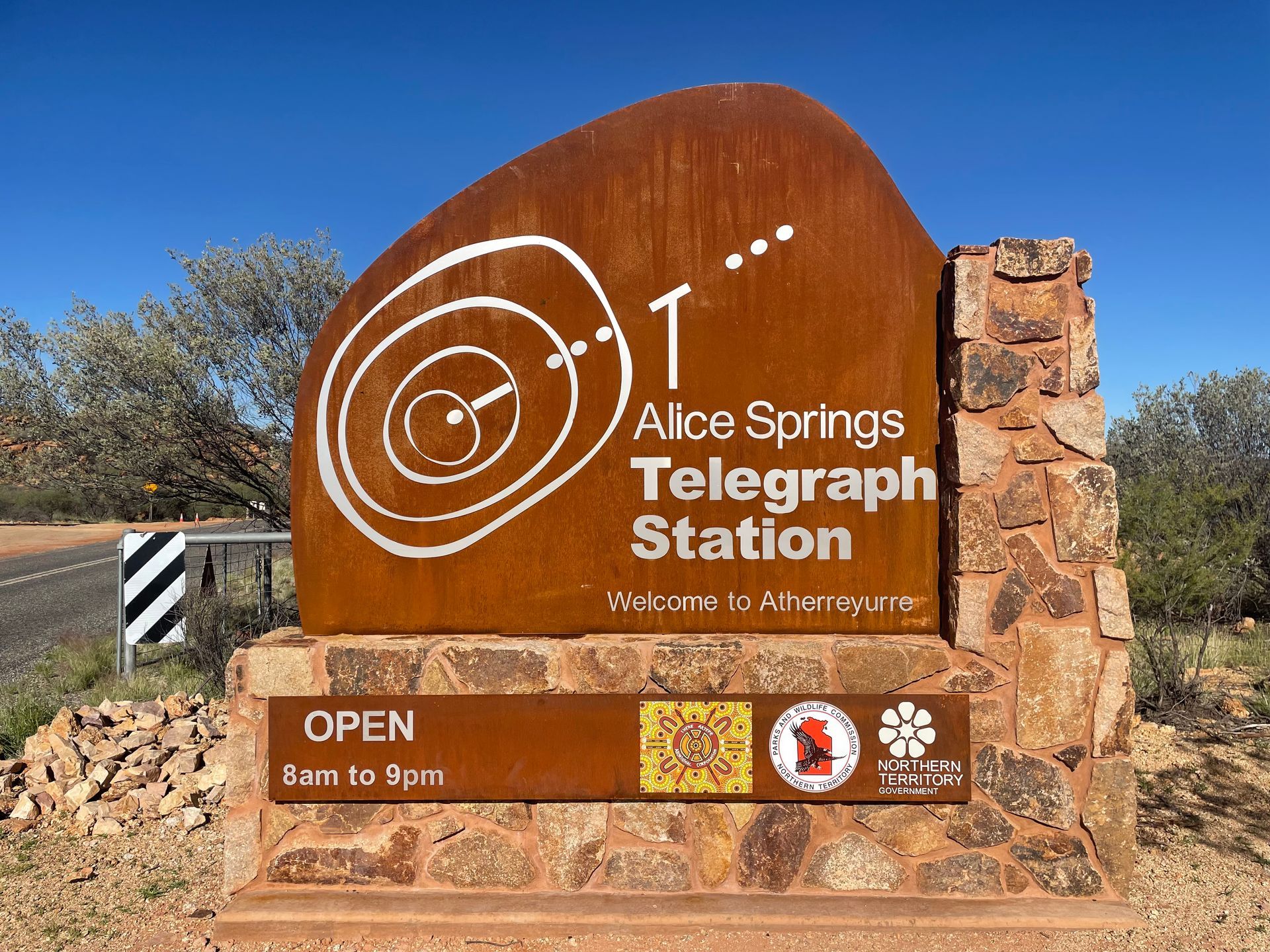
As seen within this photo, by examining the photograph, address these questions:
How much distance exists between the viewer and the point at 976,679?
331cm

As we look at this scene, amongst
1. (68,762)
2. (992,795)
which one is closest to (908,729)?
(992,795)

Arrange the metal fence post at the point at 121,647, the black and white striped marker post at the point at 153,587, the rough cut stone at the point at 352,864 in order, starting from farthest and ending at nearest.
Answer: the black and white striped marker post at the point at 153,587 < the metal fence post at the point at 121,647 < the rough cut stone at the point at 352,864

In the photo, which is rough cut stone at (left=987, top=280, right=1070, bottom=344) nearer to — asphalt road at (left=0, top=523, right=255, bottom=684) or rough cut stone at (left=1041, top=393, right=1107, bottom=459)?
rough cut stone at (left=1041, top=393, right=1107, bottom=459)

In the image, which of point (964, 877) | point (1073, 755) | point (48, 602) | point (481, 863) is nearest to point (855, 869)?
point (964, 877)

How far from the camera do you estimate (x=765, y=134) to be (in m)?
3.51

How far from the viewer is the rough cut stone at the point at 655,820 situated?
3.34 m

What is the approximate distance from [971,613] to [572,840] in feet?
6.72

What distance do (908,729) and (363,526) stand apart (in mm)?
2668

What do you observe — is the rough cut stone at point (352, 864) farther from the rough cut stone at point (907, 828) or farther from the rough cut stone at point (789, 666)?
the rough cut stone at point (907, 828)

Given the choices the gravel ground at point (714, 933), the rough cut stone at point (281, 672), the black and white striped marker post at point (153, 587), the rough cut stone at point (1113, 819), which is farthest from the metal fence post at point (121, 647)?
the rough cut stone at point (1113, 819)

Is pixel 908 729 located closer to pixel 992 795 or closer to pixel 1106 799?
pixel 992 795

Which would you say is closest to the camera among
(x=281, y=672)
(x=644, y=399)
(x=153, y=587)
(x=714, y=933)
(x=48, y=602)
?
(x=714, y=933)

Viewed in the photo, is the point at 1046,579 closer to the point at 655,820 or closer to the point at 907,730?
the point at 907,730

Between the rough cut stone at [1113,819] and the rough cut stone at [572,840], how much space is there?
2149 millimetres
